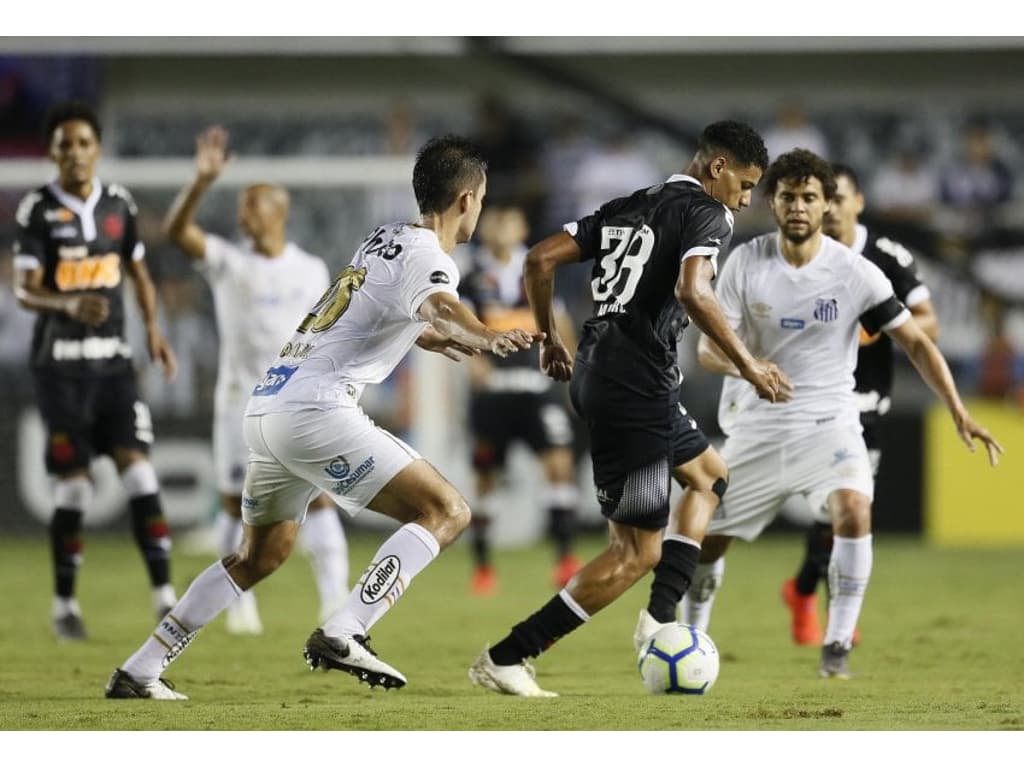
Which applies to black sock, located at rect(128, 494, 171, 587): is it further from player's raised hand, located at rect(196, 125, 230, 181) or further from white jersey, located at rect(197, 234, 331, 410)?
player's raised hand, located at rect(196, 125, 230, 181)

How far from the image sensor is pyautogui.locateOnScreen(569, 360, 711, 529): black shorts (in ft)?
21.8

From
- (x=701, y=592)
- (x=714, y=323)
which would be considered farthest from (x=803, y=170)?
(x=701, y=592)

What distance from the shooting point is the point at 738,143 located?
670 cm

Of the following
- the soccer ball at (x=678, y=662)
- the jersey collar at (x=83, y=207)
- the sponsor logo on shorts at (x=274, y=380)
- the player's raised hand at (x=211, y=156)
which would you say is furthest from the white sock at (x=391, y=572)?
the jersey collar at (x=83, y=207)

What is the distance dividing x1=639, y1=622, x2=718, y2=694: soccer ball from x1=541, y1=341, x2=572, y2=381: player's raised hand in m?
1.04

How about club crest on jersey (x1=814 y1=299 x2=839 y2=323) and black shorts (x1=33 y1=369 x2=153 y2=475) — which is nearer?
club crest on jersey (x1=814 y1=299 x2=839 y2=323)

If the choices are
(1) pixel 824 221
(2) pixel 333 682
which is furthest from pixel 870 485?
(2) pixel 333 682

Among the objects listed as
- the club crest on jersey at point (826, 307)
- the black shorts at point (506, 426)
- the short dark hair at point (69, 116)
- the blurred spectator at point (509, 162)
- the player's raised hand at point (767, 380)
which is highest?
the blurred spectator at point (509, 162)

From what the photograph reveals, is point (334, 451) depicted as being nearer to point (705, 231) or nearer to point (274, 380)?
point (274, 380)

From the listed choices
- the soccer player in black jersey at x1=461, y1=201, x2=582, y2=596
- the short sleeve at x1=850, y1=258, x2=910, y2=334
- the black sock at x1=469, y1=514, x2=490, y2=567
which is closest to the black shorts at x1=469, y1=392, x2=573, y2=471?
the soccer player in black jersey at x1=461, y1=201, x2=582, y2=596

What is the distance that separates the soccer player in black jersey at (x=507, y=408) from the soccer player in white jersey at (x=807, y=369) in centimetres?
403

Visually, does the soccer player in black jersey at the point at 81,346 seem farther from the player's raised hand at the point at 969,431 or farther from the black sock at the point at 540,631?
the player's raised hand at the point at 969,431

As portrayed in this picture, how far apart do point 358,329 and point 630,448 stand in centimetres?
114

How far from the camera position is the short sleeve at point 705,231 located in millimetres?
6383
